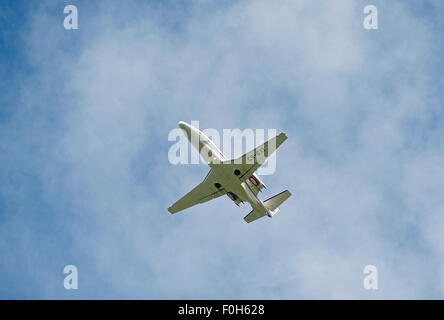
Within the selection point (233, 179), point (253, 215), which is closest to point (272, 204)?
point (253, 215)

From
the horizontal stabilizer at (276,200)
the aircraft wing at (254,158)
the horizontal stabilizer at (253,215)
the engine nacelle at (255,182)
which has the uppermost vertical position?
the aircraft wing at (254,158)

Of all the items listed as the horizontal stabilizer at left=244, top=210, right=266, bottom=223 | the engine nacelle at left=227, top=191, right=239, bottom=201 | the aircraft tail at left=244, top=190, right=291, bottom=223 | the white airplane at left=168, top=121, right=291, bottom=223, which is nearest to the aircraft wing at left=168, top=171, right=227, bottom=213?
the white airplane at left=168, top=121, right=291, bottom=223

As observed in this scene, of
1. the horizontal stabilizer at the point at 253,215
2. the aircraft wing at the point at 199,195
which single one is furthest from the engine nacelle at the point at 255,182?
the horizontal stabilizer at the point at 253,215

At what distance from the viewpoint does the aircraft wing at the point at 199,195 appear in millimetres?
73500

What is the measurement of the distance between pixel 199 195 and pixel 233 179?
7.76 m

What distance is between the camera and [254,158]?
6819 centimetres

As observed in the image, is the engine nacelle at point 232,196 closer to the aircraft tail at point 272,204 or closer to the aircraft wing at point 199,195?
the aircraft wing at point 199,195

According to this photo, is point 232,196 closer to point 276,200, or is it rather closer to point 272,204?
point 272,204

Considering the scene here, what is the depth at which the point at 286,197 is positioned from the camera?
250 feet

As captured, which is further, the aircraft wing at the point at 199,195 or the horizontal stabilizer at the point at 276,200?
the horizontal stabilizer at the point at 276,200

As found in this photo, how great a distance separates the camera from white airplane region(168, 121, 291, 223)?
68.2 m

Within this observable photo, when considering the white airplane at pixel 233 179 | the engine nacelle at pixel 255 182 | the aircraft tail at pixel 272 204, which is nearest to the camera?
the white airplane at pixel 233 179
